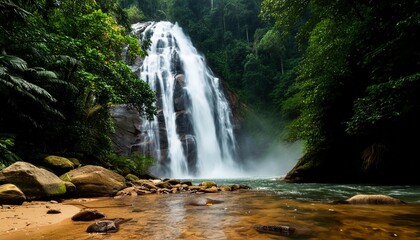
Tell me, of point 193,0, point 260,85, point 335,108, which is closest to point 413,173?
point 335,108

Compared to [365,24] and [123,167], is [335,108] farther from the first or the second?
[123,167]

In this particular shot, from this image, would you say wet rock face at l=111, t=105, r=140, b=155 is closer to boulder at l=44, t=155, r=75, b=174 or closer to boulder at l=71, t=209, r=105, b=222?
boulder at l=44, t=155, r=75, b=174

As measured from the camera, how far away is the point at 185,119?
23.9 metres

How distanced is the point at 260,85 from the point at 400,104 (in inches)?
1102

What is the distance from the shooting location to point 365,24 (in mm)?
9039

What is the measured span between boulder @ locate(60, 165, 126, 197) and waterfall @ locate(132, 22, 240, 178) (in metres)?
13.1

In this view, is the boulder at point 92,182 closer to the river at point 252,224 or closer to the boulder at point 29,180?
the boulder at point 29,180

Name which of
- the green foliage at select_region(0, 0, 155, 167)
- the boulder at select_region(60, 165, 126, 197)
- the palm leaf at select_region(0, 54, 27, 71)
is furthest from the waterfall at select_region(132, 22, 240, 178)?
the palm leaf at select_region(0, 54, 27, 71)

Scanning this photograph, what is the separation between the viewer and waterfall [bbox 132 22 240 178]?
21656mm

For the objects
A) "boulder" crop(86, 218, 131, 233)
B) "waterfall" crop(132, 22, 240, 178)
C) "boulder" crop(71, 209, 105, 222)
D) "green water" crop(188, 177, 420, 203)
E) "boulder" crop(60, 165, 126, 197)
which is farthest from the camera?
"waterfall" crop(132, 22, 240, 178)

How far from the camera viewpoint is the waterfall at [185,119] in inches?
853

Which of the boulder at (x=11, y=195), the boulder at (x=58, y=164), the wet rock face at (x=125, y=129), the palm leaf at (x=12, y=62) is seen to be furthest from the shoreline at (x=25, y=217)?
the wet rock face at (x=125, y=129)

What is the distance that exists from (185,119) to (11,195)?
19.3 metres

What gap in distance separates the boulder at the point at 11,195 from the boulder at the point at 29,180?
0.33m
